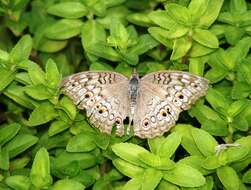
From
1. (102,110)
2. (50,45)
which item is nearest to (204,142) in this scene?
(102,110)

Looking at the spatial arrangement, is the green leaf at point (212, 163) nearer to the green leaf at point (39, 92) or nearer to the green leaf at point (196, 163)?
the green leaf at point (196, 163)

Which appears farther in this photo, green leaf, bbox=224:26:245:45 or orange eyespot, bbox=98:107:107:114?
green leaf, bbox=224:26:245:45

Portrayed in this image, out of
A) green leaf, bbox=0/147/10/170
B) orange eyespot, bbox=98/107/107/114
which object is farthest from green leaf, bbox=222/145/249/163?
green leaf, bbox=0/147/10/170

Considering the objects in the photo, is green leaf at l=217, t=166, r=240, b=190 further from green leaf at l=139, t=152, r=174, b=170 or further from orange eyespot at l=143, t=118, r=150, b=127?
orange eyespot at l=143, t=118, r=150, b=127

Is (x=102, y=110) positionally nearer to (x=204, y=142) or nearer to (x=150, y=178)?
(x=150, y=178)

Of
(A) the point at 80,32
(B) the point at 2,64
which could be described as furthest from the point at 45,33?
(B) the point at 2,64

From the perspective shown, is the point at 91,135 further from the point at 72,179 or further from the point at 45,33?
the point at 45,33

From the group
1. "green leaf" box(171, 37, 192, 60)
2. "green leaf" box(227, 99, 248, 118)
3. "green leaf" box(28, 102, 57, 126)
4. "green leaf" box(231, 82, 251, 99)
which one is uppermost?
"green leaf" box(171, 37, 192, 60)
